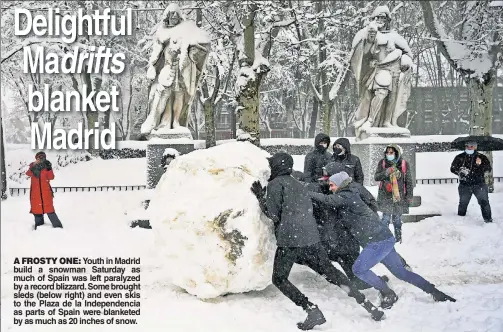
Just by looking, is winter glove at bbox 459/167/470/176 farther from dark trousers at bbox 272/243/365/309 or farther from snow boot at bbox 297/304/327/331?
snow boot at bbox 297/304/327/331

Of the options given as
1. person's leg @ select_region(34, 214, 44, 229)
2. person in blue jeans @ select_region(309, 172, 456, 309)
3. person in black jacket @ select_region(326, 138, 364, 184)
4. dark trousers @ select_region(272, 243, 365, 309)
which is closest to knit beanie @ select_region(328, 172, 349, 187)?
person in blue jeans @ select_region(309, 172, 456, 309)

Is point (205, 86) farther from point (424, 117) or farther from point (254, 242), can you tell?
point (254, 242)

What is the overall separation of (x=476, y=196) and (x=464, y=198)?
1.15 ft

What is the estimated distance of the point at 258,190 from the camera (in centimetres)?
403

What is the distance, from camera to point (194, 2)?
7906mm

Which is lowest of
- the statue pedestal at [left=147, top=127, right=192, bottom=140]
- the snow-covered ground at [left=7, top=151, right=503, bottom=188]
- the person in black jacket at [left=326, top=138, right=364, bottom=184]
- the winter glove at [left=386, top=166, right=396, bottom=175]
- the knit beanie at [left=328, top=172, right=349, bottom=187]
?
the snow-covered ground at [left=7, top=151, right=503, bottom=188]

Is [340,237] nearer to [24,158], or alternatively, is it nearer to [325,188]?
[325,188]

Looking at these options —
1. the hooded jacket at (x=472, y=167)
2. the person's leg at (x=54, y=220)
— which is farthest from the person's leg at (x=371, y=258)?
the person's leg at (x=54, y=220)

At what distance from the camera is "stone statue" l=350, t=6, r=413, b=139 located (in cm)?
746

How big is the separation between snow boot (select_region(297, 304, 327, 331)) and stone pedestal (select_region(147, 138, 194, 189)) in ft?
12.8

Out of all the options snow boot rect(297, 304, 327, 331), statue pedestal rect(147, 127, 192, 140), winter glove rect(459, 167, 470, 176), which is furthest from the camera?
statue pedestal rect(147, 127, 192, 140)

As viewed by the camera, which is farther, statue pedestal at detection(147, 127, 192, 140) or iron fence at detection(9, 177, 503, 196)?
statue pedestal at detection(147, 127, 192, 140)

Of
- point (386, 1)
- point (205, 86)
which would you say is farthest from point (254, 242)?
point (205, 86)

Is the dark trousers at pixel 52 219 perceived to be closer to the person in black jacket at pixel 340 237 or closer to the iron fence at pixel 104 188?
the iron fence at pixel 104 188
